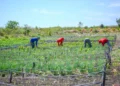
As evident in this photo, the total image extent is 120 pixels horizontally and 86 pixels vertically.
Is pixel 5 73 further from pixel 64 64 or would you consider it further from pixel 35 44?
pixel 35 44

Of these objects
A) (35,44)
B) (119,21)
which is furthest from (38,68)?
(119,21)

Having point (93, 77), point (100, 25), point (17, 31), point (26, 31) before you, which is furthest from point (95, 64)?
point (100, 25)

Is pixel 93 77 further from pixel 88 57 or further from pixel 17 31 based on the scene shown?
pixel 17 31

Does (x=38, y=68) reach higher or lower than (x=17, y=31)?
lower

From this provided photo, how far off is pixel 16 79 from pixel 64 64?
185cm

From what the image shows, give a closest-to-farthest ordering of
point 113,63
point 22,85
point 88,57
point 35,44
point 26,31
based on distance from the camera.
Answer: point 22,85 < point 113,63 < point 88,57 < point 35,44 < point 26,31

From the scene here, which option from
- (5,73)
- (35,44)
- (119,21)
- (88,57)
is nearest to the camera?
(5,73)

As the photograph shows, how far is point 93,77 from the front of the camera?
762 cm

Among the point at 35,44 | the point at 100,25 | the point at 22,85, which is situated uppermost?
the point at 100,25

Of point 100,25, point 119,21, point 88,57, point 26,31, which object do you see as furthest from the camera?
point 119,21

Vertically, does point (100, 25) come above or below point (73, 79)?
above

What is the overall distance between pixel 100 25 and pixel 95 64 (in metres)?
38.8

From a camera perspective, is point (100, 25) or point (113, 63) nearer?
point (113, 63)

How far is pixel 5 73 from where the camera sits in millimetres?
8344
